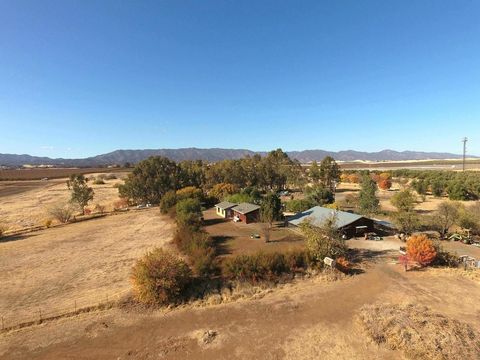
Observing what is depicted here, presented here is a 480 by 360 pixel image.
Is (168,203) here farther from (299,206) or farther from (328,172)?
(328,172)

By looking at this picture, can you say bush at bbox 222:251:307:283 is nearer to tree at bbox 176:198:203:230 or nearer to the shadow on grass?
the shadow on grass

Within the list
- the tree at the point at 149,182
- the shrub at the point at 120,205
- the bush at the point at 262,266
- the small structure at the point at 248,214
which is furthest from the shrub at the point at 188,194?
the bush at the point at 262,266

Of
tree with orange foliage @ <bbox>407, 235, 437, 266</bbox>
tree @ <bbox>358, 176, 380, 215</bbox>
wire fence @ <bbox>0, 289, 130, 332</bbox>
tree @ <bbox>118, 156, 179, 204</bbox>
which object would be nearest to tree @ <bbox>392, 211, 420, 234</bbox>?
tree @ <bbox>358, 176, 380, 215</bbox>

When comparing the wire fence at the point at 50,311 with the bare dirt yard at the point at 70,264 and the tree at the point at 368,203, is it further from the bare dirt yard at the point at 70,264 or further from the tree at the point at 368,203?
the tree at the point at 368,203

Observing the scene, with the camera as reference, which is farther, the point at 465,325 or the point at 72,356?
the point at 465,325

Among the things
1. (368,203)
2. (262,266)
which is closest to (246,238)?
(262,266)

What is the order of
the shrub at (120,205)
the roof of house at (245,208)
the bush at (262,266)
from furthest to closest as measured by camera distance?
the shrub at (120,205), the roof of house at (245,208), the bush at (262,266)

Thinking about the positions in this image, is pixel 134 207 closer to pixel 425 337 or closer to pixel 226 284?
pixel 226 284

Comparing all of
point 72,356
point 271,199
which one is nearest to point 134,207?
point 271,199
